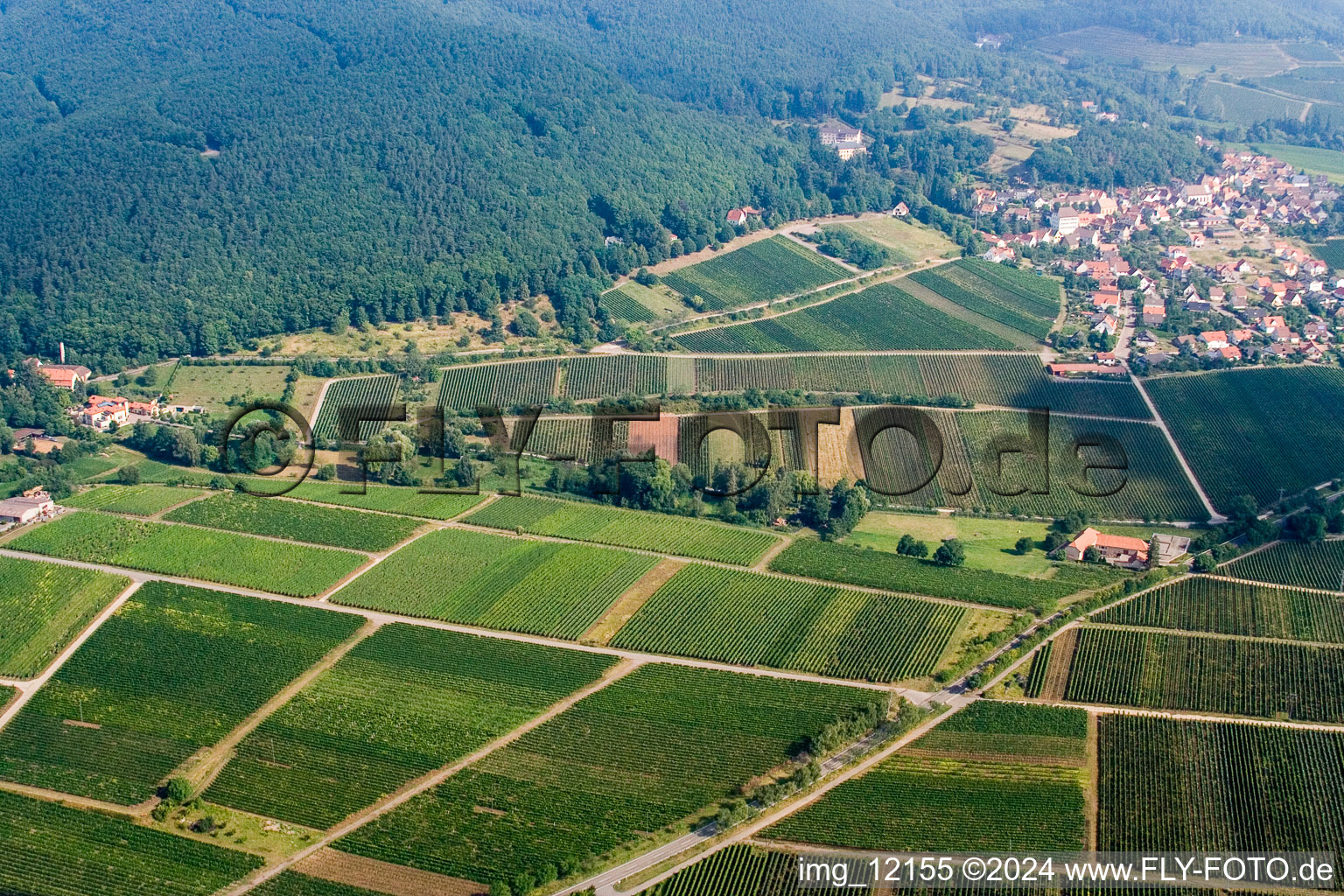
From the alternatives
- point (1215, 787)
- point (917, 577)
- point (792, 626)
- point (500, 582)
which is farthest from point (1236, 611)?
point (500, 582)

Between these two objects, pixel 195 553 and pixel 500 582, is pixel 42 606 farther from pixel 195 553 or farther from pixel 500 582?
pixel 500 582

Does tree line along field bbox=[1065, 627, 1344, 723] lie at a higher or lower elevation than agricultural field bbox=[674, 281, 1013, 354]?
lower

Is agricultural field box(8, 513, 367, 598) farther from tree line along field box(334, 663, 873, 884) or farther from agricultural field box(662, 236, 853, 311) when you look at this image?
agricultural field box(662, 236, 853, 311)

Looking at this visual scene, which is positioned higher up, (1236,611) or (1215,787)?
(1236,611)

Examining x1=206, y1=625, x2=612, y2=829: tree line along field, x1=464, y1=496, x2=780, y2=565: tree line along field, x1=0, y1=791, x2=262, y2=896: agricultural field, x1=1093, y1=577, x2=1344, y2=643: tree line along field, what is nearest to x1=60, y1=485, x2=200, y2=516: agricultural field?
x1=464, y1=496, x2=780, y2=565: tree line along field

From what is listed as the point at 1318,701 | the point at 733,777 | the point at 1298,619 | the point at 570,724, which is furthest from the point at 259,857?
the point at 1298,619
